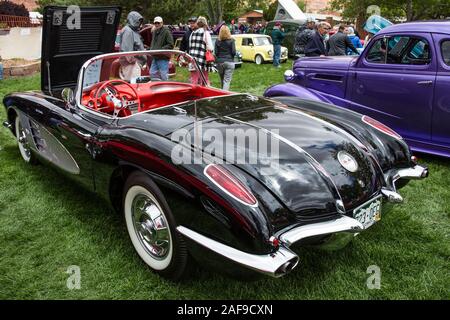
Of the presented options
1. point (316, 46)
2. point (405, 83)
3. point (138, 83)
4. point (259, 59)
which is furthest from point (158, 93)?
point (259, 59)

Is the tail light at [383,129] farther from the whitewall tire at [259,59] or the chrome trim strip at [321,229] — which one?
the whitewall tire at [259,59]

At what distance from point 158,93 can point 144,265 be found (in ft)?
5.42

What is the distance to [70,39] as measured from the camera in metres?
4.23

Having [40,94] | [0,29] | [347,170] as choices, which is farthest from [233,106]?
[0,29]

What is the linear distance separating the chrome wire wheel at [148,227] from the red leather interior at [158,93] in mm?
1010

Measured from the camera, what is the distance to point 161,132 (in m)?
2.79

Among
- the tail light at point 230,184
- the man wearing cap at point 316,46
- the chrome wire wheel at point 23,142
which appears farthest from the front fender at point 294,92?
the tail light at point 230,184

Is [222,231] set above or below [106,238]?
above

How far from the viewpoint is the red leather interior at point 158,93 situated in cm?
367

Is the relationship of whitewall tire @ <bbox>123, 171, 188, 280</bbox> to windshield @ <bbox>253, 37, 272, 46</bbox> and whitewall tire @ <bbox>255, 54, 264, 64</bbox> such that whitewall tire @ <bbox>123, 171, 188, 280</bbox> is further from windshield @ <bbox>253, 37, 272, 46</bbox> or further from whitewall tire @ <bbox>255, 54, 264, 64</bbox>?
windshield @ <bbox>253, 37, 272, 46</bbox>

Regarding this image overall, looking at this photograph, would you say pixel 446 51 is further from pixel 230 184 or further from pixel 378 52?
pixel 230 184

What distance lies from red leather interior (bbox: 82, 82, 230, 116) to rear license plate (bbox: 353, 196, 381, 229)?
176 centimetres
